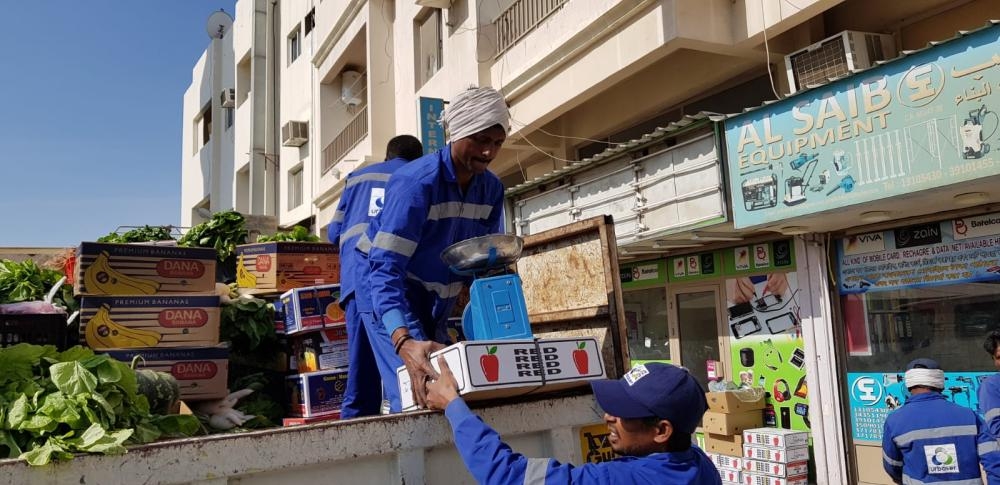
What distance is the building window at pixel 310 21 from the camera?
2033cm

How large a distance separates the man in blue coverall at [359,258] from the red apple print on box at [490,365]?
1275mm

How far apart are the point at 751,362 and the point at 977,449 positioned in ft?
16.1

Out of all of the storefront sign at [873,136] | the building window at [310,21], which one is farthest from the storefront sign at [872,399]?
the building window at [310,21]

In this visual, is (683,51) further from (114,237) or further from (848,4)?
(114,237)

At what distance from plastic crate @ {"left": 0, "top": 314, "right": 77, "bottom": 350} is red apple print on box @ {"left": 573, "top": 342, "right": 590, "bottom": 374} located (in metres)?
2.58

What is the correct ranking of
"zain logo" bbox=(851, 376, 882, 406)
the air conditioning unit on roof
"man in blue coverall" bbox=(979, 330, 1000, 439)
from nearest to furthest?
1. "man in blue coverall" bbox=(979, 330, 1000, 439)
2. the air conditioning unit on roof
3. "zain logo" bbox=(851, 376, 882, 406)

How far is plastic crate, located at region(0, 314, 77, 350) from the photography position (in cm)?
350

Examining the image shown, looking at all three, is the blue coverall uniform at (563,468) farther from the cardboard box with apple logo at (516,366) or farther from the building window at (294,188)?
the building window at (294,188)

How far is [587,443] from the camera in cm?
293

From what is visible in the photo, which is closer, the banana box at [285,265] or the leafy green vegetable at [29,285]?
the leafy green vegetable at [29,285]

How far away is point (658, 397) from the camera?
2.18 m

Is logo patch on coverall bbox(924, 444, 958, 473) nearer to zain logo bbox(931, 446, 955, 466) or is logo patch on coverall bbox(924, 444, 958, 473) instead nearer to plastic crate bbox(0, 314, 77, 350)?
zain logo bbox(931, 446, 955, 466)

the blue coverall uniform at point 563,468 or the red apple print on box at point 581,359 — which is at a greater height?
the red apple print on box at point 581,359

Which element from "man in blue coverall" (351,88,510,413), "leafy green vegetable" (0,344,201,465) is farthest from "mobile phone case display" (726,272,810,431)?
"leafy green vegetable" (0,344,201,465)
